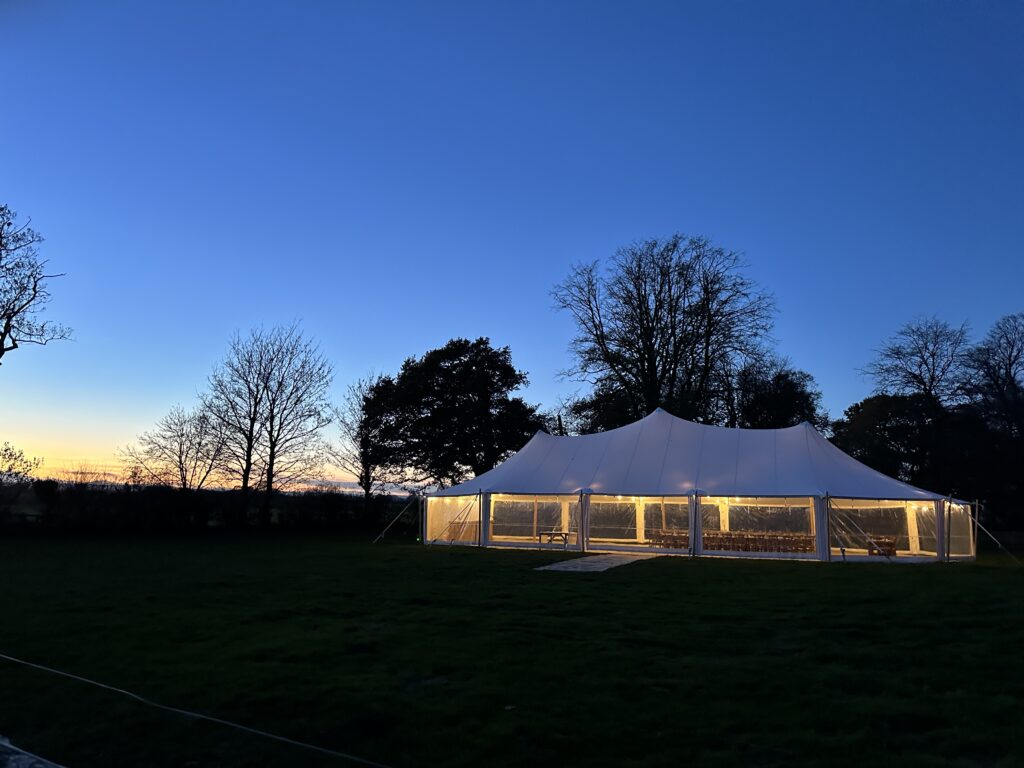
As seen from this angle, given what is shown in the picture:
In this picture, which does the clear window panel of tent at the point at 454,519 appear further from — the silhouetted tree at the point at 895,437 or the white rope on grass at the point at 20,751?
the silhouetted tree at the point at 895,437

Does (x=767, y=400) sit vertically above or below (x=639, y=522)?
above

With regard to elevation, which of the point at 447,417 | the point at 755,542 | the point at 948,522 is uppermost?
the point at 447,417

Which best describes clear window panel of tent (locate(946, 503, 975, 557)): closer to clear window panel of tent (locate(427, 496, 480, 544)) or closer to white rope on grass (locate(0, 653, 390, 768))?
clear window panel of tent (locate(427, 496, 480, 544))

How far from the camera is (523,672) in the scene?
4566 millimetres

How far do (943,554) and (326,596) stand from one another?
1160 cm

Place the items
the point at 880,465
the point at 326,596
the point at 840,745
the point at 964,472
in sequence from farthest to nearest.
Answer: the point at 880,465, the point at 964,472, the point at 326,596, the point at 840,745

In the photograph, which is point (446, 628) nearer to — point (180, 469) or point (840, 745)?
point (840, 745)

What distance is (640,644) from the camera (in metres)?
5.48

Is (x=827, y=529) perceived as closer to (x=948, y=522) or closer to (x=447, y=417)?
(x=948, y=522)

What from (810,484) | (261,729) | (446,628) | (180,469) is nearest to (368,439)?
(180,469)

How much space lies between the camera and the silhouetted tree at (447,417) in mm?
27156

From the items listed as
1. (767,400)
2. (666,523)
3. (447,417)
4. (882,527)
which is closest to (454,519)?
(666,523)

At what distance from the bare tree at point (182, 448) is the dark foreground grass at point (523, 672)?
17531 mm

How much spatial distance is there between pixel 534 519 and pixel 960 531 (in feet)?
27.9
